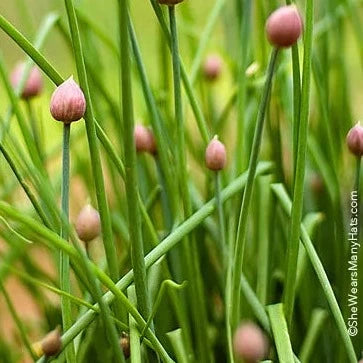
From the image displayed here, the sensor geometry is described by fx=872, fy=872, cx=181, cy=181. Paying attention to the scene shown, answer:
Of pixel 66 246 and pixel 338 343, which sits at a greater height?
pixel 66 246

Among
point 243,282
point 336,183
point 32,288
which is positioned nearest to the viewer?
point 243,282

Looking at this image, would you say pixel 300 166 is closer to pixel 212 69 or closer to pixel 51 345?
pixel 51 345

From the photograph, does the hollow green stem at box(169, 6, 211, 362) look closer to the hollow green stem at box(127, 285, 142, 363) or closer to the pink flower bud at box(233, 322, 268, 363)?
the hollow green stem at box(127, 285, 142, 363)

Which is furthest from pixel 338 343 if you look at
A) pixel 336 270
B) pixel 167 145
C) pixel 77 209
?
pixel 77 209

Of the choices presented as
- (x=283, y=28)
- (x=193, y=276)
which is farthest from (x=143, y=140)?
(x=283, y=28)

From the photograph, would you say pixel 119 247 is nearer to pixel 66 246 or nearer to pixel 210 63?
pixel 210 63

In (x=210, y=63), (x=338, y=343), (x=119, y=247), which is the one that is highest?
(x=210, y=63)

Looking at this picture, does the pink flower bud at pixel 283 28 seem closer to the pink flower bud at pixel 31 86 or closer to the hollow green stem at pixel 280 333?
the hollow green stem at pixel 280 333
